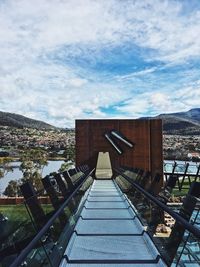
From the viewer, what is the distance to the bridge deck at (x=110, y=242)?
473 centimetres

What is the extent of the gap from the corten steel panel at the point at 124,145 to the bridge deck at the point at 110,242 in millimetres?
20081

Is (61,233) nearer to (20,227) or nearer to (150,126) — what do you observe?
(20,227)

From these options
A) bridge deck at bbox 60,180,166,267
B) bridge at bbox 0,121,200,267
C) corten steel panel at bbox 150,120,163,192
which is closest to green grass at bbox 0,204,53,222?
bridge at bbox 0,121,200,267

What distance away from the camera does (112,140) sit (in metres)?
28.3

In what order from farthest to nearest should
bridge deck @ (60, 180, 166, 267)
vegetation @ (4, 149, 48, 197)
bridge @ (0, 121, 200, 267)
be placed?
1. vegetation @ (4, 149, 48, 197)
2. bridge deck @ (60, 180, 166, 267)
3. bridge @ (0, 121, 200, 267)

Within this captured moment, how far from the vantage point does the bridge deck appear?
473 centimetres

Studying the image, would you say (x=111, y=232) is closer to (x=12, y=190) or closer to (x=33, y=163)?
(x=12, y=190)

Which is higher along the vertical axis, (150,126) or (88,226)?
(150,126)

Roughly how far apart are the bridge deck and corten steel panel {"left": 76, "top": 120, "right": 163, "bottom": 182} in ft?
65.9

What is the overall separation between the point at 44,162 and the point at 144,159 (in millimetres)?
42748

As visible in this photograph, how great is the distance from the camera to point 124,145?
28.7m

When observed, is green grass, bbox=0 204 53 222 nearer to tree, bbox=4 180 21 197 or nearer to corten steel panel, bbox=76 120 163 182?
corten steel panel, bbox=76 120 163 182

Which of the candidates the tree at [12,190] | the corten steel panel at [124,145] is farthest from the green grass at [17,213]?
the tree at [12,190]

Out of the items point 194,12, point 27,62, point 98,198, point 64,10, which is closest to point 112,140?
point 27,62
